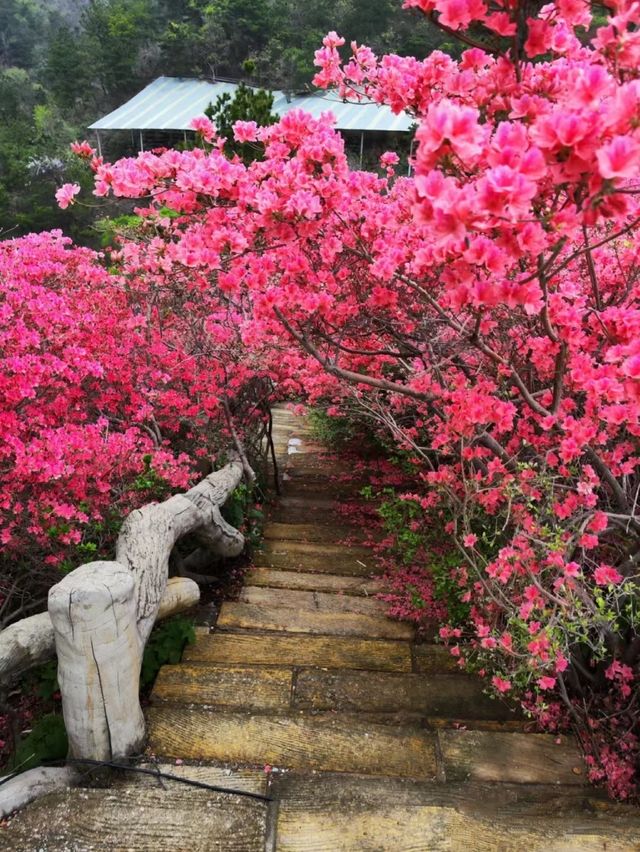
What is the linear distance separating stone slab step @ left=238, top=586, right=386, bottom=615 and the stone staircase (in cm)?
5

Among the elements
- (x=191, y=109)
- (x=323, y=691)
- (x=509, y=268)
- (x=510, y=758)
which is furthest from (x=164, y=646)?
(x=191, y=109)

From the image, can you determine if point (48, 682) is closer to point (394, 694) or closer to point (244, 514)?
point (394, 694)

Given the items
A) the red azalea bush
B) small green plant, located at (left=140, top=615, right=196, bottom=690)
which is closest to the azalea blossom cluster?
small green plant, located at (left=140, top=615, right=196, bottom=690)

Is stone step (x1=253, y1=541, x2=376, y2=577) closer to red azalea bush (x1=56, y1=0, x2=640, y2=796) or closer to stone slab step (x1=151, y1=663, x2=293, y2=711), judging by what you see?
red azalea bush (x1=56, y1=0, x2=640, y2=796)

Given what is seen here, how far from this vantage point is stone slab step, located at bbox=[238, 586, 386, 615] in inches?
133

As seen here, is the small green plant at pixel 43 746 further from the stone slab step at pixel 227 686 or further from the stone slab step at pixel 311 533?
the stone slab step at pixel 311 533

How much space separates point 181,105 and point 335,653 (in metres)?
21.1

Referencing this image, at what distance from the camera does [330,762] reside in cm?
215

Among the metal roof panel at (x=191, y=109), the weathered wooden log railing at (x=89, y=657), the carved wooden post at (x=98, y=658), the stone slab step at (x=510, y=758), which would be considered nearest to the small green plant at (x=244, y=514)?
the weathered wooden log railing at (x=89, y=657)

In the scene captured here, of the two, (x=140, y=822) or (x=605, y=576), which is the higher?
(x=605, y=576)

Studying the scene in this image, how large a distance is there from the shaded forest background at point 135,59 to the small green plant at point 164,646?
56.5 ft

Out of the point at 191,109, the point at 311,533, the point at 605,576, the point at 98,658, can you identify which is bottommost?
the point at 311,533

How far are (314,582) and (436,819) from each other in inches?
78.3

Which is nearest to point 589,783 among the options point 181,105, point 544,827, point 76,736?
point 544,827
